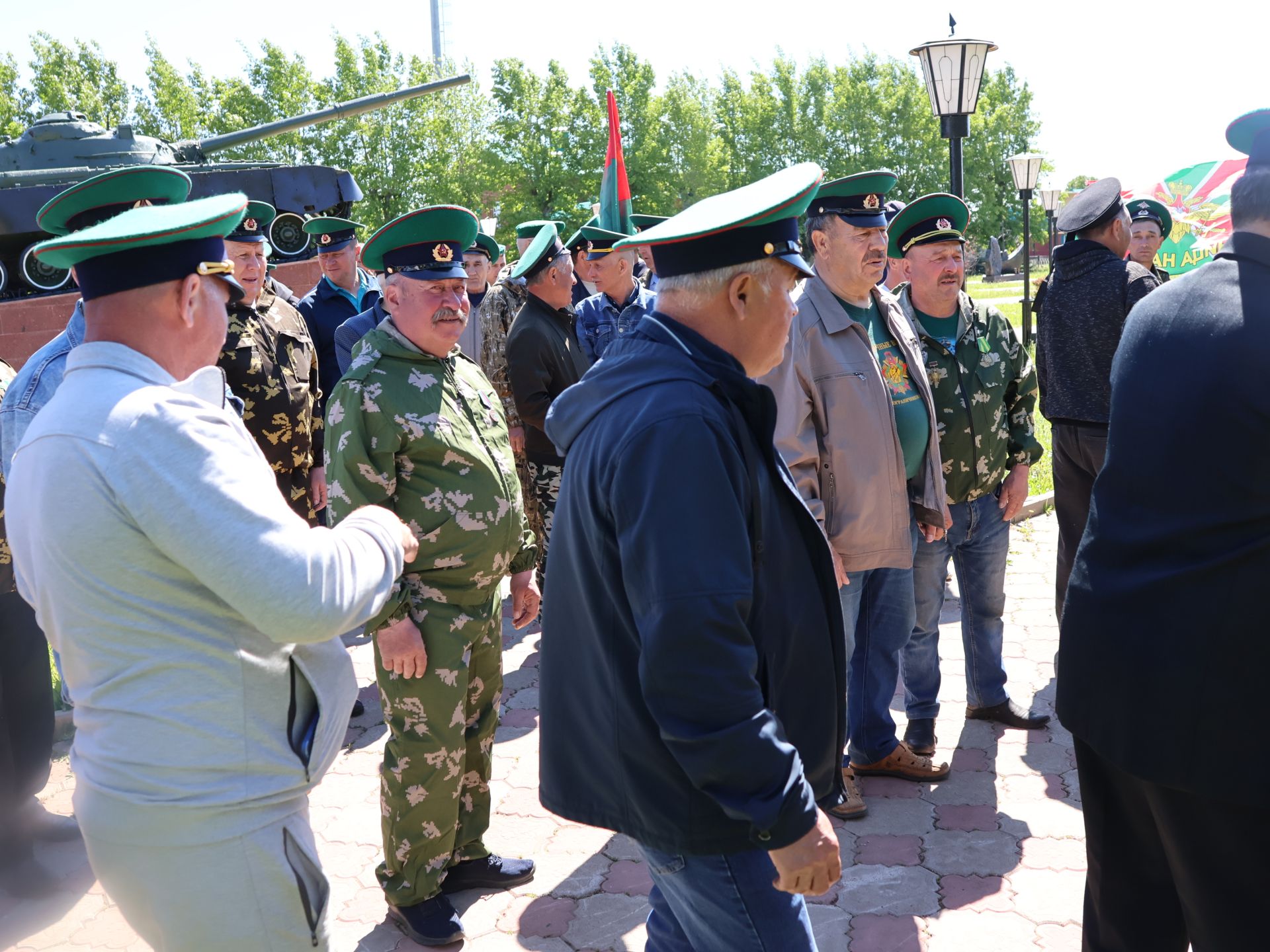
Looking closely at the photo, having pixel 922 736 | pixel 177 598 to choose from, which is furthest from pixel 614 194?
pixel 177 598

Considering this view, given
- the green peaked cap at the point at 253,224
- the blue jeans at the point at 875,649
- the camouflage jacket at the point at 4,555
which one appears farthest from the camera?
the green peaked cap at the point at 253,224

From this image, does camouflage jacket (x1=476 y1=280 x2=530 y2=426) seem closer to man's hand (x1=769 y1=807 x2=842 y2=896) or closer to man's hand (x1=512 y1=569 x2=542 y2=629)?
man's hand (x1=512 y1=569 x2=542 y2=629)

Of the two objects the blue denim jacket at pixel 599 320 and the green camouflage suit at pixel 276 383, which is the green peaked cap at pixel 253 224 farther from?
the blue denim jacket at pixel 599 320

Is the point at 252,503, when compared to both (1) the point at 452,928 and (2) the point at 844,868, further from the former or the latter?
(2) the point at 844,868

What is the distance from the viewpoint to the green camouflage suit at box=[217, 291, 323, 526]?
4445mm

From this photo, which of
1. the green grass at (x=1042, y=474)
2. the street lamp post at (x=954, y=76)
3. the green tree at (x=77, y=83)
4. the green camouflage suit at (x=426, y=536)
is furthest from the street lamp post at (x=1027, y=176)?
the green tree at (x=77, y=83)

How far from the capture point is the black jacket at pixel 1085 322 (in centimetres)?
452

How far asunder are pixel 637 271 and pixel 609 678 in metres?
5.65

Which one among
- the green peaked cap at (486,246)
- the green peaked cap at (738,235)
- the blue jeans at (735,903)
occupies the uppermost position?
the green peaked cap at (738,235)

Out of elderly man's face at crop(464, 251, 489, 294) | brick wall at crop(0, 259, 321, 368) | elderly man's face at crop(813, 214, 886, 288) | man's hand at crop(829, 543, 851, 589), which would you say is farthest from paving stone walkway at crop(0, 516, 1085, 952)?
brick wall at crop(0, 259, 321, 368)

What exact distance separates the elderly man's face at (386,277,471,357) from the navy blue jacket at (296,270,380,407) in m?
3.27

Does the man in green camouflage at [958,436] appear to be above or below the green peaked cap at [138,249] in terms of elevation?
below

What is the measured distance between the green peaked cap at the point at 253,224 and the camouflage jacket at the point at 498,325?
135cm

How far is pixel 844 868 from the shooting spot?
3.51 m
